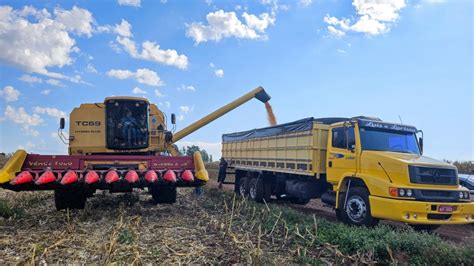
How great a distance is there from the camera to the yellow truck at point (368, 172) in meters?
8.23

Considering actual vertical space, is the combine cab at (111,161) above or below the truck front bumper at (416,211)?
above

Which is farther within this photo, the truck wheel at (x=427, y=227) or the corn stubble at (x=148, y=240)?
the truck wheel at (x=427, y=227)

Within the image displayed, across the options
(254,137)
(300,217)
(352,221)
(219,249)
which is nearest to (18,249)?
(219,249)

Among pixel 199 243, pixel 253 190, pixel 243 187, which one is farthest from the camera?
pixel 243 187

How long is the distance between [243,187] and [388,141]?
714cm

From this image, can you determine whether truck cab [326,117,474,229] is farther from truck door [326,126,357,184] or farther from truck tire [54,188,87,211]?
truck tire [54,188,87,211]

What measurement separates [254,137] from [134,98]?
5.37 metres

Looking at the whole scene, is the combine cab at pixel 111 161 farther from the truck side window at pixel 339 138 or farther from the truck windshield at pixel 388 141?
the truck windshield at pixel 388 141

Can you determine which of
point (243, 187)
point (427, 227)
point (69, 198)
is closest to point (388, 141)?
point (427, 227)

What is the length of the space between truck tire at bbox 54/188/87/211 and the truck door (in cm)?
655

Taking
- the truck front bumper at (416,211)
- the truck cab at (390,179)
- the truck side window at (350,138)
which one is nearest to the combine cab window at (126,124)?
the truck cab at (390,179)

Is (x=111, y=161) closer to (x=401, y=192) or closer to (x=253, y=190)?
(x=253, y=190)

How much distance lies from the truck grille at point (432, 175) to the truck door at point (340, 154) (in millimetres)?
1430

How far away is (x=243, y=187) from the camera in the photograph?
607 inches
